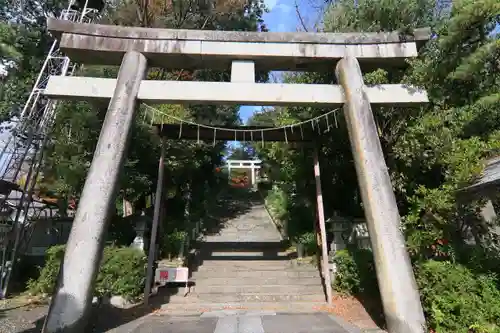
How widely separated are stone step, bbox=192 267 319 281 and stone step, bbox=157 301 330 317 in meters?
1.28

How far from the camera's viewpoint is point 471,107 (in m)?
7.50

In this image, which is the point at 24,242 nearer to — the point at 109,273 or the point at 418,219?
the point at 109,273

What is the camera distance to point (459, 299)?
5156 millimetres

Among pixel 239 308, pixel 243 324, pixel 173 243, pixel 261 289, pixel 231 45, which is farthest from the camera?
pixel 173 243

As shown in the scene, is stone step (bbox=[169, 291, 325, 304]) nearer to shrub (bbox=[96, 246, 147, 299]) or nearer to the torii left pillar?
shrub (bbox=[96, 246, 147, 299])

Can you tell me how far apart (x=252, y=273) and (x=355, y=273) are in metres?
2.94

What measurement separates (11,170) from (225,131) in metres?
8.15

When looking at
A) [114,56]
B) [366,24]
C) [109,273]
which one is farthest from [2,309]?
[366,24]

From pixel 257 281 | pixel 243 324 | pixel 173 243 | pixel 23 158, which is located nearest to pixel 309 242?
pixel 257 281

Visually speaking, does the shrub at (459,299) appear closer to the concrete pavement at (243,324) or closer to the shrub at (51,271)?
the concrete pavement at (243,324)

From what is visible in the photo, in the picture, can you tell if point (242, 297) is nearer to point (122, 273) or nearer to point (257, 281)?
point (257, 281)

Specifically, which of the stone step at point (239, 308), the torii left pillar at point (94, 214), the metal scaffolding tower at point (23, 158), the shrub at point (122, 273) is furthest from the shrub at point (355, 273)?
the metal scaffolding tower at point (23, 158)

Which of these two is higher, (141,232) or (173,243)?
(141,232)

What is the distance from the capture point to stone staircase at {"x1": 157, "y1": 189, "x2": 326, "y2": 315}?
26.3 feet
